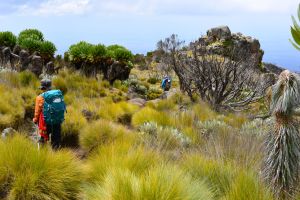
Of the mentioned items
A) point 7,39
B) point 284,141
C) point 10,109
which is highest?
point 7,39

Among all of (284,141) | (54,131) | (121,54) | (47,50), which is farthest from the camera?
(121,54)

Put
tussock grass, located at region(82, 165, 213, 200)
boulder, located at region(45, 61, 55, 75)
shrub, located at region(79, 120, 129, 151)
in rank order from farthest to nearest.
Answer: boulder, located at region(45, 61, 55, 75) → shrub, located at region(79, 120, 129, 151) → tussock grass, located at region(82, 165, 213, 200)

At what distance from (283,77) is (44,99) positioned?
4958 millimetres

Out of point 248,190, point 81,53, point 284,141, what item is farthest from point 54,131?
point 81,53

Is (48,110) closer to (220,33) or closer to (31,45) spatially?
(31,45)

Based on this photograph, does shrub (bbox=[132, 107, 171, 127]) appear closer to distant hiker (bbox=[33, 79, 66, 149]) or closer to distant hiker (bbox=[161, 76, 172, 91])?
distant hiker (bbox=[33, 79, 66, 149])

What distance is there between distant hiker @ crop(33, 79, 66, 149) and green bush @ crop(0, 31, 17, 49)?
41.3 feet

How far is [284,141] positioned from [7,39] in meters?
17.8

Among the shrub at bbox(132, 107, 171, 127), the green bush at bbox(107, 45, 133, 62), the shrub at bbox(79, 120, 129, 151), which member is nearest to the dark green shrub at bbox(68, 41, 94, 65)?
the green bush at bbox(107, 45, 133, 62)

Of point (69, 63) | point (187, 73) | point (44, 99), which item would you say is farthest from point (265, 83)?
point (44, 99)

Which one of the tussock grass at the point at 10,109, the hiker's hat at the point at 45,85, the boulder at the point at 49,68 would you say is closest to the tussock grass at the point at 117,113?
the tussock grass at the point at 10,109

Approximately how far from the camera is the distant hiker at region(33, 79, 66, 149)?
8.11m

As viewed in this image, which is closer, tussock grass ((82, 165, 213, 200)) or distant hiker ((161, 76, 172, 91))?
tussock grass ((82, 165, 213, 200))

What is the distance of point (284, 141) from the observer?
4.51m
